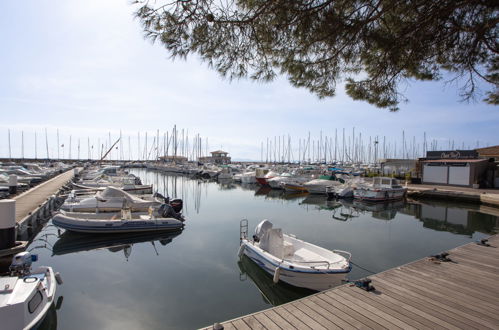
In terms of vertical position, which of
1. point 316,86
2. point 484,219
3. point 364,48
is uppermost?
point 364,48

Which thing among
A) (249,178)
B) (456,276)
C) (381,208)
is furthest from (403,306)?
(249,178)

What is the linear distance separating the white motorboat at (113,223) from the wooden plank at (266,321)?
1047 centimetres

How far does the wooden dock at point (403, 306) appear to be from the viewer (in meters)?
4.21

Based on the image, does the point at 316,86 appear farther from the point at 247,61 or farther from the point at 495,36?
the point at 495,36

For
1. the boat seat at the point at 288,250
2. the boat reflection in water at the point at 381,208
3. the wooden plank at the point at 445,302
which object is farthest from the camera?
the boat reflection in water at the point at 381,208

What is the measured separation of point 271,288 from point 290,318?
377 cm

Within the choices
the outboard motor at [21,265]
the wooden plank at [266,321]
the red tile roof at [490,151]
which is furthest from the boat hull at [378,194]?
the outboard motor at [21,265]

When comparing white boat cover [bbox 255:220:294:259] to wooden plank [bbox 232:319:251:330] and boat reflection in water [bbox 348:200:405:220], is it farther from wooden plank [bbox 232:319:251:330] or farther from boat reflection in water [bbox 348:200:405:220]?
boat reflection in water [bbox 348:200:405:220]

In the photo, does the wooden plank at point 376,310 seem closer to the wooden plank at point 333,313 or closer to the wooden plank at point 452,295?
the wooden plank at point 333,313

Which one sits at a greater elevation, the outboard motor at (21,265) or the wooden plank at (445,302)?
the wooden plank at (445,302)

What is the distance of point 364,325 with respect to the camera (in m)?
4.15

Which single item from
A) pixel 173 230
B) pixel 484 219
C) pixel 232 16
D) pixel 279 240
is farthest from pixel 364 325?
pixel 484 219

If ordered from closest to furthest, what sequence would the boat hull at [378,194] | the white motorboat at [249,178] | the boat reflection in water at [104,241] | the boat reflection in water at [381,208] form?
the boat reflection in water at [104,241], the boat reflection in water at [381,208], the boat hull at [378,194], the white motorboat at [249,178]

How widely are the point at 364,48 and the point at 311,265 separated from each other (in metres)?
5.55
